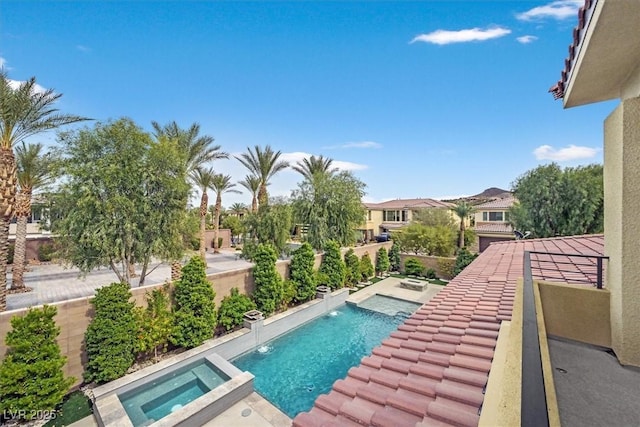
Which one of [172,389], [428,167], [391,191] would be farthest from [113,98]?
[391,191]

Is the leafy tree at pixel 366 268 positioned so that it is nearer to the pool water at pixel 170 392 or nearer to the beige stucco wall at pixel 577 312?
the pool water at pixel 170 392

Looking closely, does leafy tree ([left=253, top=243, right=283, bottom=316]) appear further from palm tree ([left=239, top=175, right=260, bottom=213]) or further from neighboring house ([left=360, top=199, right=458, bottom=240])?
neighboring house ([left=360, top=199, right=458, bottom=240])

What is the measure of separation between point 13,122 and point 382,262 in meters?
22.6

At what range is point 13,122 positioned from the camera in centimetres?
1093

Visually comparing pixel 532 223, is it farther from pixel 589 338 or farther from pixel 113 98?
pixel 113 98

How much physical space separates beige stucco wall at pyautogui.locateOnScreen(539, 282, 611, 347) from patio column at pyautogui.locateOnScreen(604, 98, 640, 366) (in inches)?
9.8

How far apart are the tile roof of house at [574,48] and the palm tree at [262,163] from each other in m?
21.1

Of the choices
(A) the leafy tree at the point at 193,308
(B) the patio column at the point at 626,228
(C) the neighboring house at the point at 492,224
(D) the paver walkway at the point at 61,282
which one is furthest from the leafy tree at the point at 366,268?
(B) the patio column at the point at 626,228

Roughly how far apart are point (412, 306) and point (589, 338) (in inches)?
520

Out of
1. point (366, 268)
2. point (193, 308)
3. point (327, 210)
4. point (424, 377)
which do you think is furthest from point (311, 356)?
Result: point (327, 210)

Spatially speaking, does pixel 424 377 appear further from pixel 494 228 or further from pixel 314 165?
pixel 494 228

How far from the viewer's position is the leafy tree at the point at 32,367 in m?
6.71

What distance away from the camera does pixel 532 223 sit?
2273 centimetres

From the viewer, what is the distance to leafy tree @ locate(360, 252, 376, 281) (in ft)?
70.8
